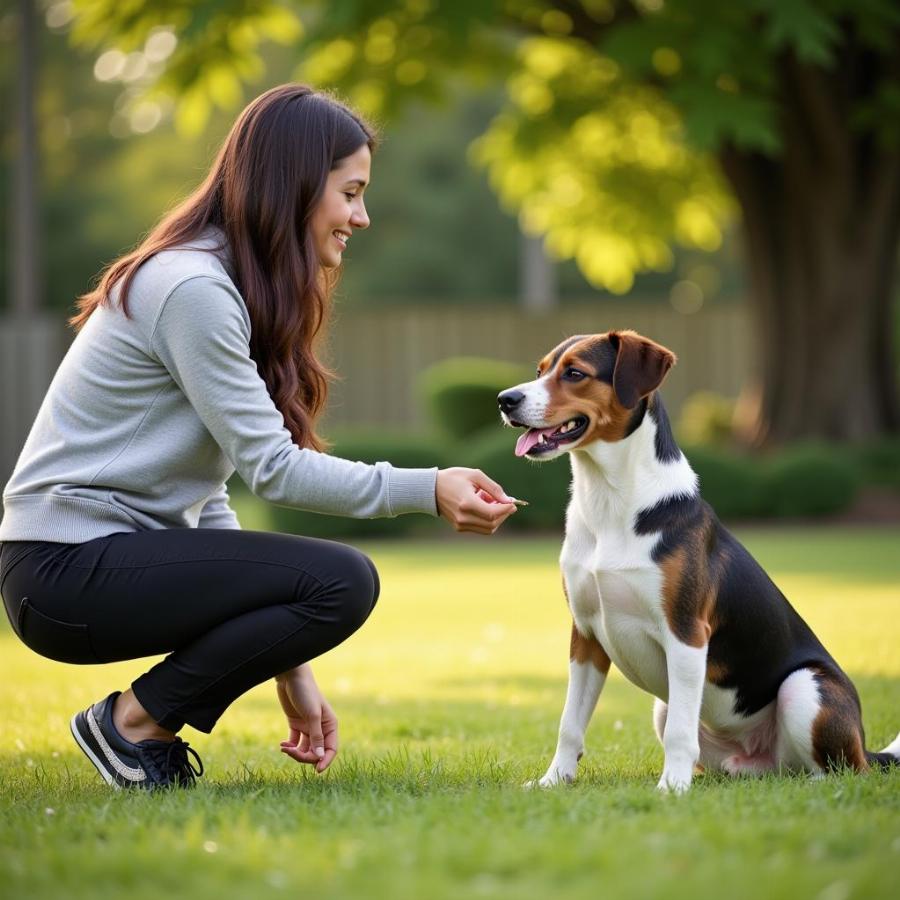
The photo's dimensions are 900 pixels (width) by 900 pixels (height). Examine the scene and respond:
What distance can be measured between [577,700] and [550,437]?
841 mm

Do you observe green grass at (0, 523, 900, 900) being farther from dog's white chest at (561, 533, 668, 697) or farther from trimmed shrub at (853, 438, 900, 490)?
trimmed shrub at (853, 438, 900, 490)

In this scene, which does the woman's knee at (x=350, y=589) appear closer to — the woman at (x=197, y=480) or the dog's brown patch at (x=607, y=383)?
the woman at (x=197, y=480)

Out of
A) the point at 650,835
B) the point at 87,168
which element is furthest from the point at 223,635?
the point at 87,168

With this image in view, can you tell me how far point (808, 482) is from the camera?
51.6ft

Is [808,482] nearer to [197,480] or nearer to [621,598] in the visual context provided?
[621,598]

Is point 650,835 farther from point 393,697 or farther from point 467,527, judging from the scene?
point 393,697

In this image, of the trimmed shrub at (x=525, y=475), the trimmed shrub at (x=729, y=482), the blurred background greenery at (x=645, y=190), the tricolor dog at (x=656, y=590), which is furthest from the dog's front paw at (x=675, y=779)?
the trimmed shrub at (x=729, y=482)

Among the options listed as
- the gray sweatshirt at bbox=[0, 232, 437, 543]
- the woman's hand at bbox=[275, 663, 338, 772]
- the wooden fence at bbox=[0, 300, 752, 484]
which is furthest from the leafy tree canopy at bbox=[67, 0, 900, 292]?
the woman's hand at bbox=[275, 663, 338, 772]

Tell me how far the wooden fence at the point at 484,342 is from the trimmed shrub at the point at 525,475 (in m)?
6.40

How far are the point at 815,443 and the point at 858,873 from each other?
45.6ft

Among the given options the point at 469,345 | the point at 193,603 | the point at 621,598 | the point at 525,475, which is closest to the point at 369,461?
the point at 525,475

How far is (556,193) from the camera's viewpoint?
2012cm

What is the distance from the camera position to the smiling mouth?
4.30m

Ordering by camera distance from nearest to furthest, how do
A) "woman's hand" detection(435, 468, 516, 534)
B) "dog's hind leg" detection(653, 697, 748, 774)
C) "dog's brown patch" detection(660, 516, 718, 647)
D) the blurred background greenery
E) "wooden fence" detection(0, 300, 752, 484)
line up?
"woman's hand" detection(435, 468, 516, 534) < "dog's brown patch" detection(660, 516, 718, 647) < "dog's hind leg" detection(653, 697, 748, 774) < the blurred background greenery < "wooden fence" detection(0, 300, 752, 484)
